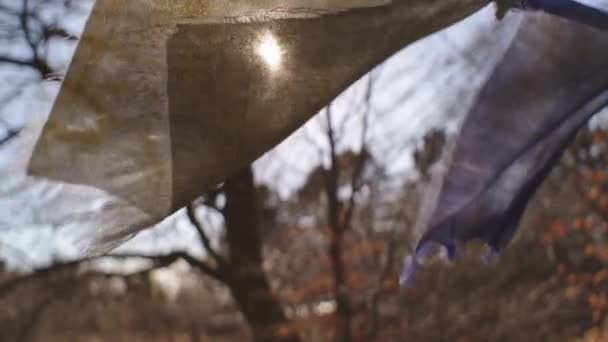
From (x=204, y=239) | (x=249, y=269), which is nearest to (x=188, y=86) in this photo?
(x=204, y=239)

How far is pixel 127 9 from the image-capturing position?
2402mm

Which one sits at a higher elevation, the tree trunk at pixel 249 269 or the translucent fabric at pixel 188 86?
the translucent fabric at pixel 188 86

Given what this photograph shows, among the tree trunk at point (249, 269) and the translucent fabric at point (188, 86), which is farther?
the tree trunk at point (249, 269)

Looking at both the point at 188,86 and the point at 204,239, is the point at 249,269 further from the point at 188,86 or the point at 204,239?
the point at 188,86

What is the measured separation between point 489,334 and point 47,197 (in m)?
7.79

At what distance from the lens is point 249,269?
598 centimetres

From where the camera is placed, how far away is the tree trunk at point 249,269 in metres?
5.90

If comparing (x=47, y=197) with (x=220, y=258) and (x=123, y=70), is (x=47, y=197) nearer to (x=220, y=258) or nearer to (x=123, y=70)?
(x=123, y=70)

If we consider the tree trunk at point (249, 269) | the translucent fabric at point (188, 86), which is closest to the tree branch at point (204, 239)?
the tree trunk at point (249, 269)

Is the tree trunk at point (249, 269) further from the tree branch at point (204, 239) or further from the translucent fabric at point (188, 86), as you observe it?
the translucent fabric at point (188, 86)

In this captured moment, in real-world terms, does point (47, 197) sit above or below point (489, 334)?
above

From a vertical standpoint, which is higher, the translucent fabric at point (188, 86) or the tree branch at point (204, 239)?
the translucent fabric at point (188, 86)

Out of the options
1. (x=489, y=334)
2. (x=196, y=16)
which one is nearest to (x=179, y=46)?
(x=196, y=16)

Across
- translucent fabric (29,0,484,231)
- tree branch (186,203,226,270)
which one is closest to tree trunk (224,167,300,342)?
tree branch (186,203,226,270)
